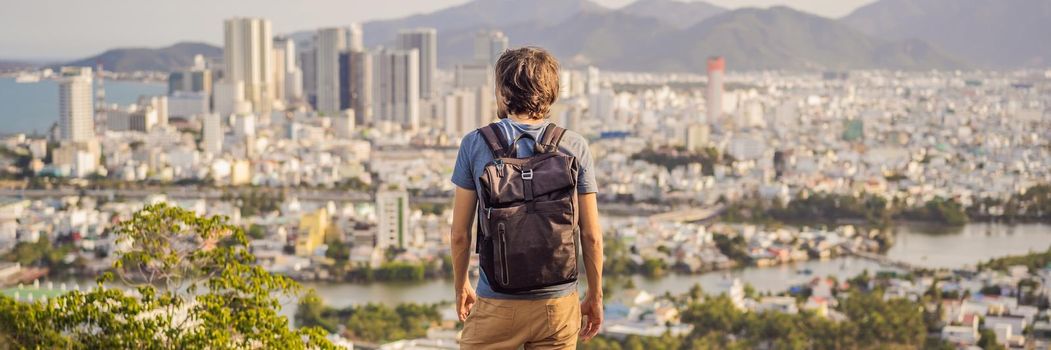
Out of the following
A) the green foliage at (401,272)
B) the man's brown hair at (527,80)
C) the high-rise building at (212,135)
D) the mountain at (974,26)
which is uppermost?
the mountain at (974,26)

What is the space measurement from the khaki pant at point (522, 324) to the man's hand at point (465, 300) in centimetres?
1

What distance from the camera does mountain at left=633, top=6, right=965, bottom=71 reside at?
29.3 metres

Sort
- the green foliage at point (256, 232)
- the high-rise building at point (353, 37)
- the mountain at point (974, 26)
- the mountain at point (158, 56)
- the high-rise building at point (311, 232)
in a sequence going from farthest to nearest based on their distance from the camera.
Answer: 1. the mountain at point (974, 26)
2. the high-rise building at point (353, 37)
3. the mountain at point (158, 56)
4. the green foliage at point (256, 232)
5. the high-rise building at point (311, 232)

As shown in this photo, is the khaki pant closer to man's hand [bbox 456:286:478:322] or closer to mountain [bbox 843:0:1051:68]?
man's hand [bbox 456:286:478:322]

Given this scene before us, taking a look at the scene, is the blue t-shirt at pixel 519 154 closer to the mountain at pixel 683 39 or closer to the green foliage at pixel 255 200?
the green foliage at pixel 255 200

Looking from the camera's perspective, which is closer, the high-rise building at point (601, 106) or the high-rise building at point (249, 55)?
the high-rise building at point (249, 55)

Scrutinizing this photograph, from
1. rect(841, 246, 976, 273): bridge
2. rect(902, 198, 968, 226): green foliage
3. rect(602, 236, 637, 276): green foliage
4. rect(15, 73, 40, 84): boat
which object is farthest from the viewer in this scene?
rect(15, 73, 40, 84): boat

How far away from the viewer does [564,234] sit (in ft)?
3.18

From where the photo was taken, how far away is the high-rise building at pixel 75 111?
584 inches

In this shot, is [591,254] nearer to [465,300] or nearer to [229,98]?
[465,300]

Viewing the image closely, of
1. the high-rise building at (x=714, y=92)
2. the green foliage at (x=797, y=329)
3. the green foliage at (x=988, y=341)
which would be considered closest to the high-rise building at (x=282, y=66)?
the high-rise building at (x=714, y=92)

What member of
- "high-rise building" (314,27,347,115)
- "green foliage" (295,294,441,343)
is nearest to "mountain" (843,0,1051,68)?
"high-rise building" (314,27,347,115)

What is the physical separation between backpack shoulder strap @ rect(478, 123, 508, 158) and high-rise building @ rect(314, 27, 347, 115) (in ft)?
59.8

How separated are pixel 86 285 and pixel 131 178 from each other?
18.2 ft
